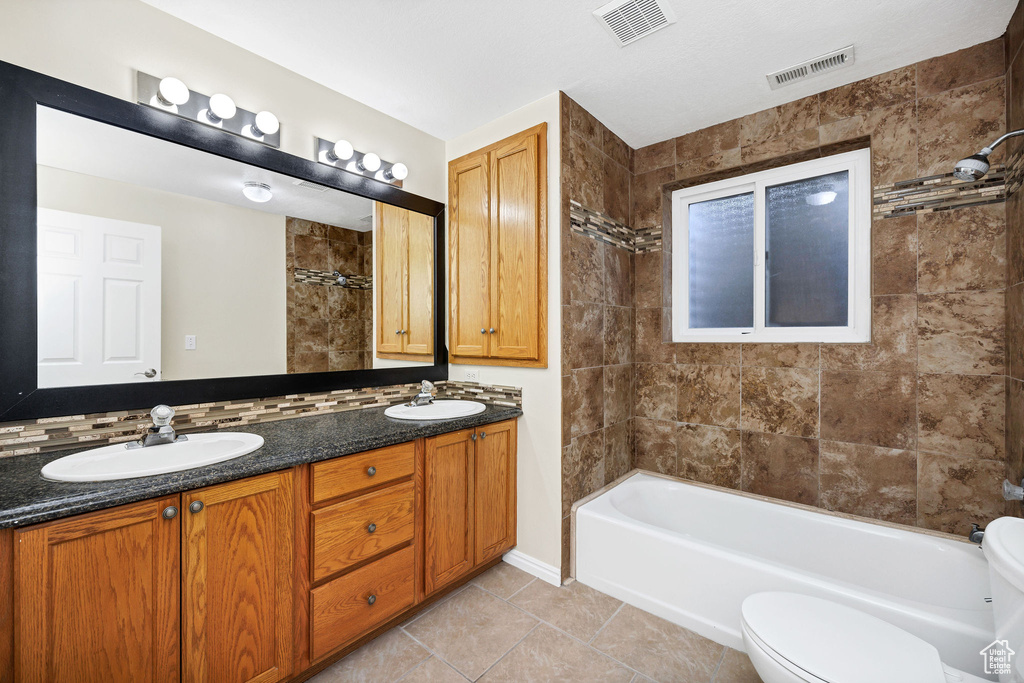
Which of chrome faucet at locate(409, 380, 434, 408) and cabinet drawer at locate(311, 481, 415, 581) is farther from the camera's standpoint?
chrome faucet at locate(409, 380, 434, 408)

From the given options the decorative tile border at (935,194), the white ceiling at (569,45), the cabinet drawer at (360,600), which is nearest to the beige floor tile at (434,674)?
the cabinet drawer at (360,600)

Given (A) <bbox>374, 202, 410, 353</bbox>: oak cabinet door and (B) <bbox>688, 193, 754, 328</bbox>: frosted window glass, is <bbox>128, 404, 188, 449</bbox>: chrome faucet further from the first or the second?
(B) <bbox>688, 193, 754, 328</bbox>: frosted window glass

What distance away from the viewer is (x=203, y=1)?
5.10 ft

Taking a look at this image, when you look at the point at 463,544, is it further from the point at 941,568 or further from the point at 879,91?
the point at 879,91

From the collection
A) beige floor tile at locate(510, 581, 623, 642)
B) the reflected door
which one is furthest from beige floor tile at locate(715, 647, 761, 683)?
the reflected door

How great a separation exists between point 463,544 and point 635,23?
239 cm

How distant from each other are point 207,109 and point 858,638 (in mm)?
2871

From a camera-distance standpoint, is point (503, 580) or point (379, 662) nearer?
point (379, 662)

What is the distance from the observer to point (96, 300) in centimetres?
144

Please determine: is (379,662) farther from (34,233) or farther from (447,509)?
(34,233)

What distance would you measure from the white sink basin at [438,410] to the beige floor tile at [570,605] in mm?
932

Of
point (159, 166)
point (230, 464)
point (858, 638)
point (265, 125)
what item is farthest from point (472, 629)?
point (265, 125)

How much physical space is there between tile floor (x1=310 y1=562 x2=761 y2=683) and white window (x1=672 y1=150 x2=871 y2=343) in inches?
62.8

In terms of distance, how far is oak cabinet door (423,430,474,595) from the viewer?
1.89 meters
